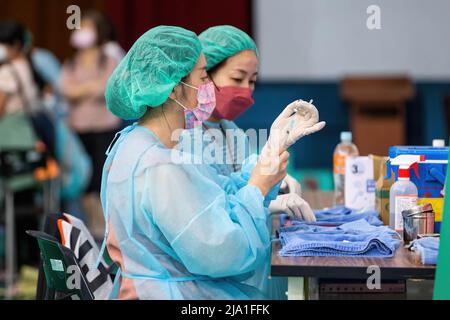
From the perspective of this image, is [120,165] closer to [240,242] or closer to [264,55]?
[240,242]

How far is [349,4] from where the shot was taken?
768cm

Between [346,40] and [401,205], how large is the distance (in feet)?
16.6

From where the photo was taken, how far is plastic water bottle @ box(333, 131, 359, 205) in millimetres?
3410

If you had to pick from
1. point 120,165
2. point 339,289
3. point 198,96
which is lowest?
point 339,289

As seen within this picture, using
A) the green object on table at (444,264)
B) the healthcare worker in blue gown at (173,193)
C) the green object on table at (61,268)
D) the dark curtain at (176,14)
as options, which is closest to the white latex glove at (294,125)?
the healthcare worker in blue gown at (173,193)

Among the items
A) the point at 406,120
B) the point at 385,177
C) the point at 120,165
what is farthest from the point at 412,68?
the point at 120,165

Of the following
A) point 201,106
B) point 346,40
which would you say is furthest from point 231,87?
point 346,40

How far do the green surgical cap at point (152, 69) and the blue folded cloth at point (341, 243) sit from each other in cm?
54

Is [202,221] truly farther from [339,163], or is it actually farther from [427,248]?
[339,163]

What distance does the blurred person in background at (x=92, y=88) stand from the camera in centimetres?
661

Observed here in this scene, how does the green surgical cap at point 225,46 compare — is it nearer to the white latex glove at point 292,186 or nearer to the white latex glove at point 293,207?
the white latex glove at point 292,186

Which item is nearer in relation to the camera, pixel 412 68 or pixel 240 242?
pixel 240 242

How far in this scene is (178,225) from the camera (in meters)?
2.39

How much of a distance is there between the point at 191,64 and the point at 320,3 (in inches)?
203
